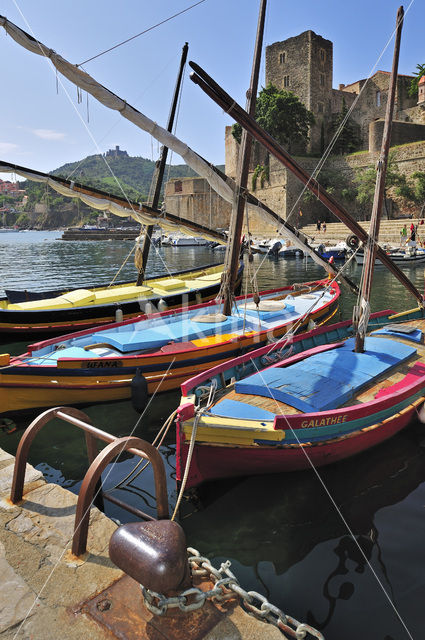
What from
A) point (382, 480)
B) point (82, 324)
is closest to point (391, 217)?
point (82, 324)

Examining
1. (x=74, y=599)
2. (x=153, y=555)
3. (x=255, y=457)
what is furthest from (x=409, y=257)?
(x=74, y=599)

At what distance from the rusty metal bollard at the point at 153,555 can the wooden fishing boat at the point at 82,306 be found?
1061cm

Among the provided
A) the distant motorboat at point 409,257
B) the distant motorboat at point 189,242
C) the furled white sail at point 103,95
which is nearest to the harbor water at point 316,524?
the furled white sail at point 103,95

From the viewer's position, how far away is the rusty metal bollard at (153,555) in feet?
9.46

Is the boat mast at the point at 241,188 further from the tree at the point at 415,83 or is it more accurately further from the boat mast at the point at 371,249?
the tree at the point at 415,83

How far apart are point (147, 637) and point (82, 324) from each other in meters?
12.1

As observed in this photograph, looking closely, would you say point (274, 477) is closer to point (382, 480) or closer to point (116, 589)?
point (382, 480)

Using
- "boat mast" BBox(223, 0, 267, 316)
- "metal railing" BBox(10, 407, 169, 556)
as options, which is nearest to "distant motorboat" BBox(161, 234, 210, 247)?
"boat mast" BBox(223, 0, 267, 316)

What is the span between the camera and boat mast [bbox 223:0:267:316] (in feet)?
37.0

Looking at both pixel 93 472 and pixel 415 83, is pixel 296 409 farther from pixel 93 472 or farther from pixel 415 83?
pixel 415 83

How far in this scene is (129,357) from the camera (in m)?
9.31

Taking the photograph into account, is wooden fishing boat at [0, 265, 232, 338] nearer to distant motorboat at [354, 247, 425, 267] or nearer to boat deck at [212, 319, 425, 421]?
boat deck at [212, 319, 425, 421]

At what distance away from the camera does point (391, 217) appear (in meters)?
53.5

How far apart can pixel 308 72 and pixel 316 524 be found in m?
72.2
